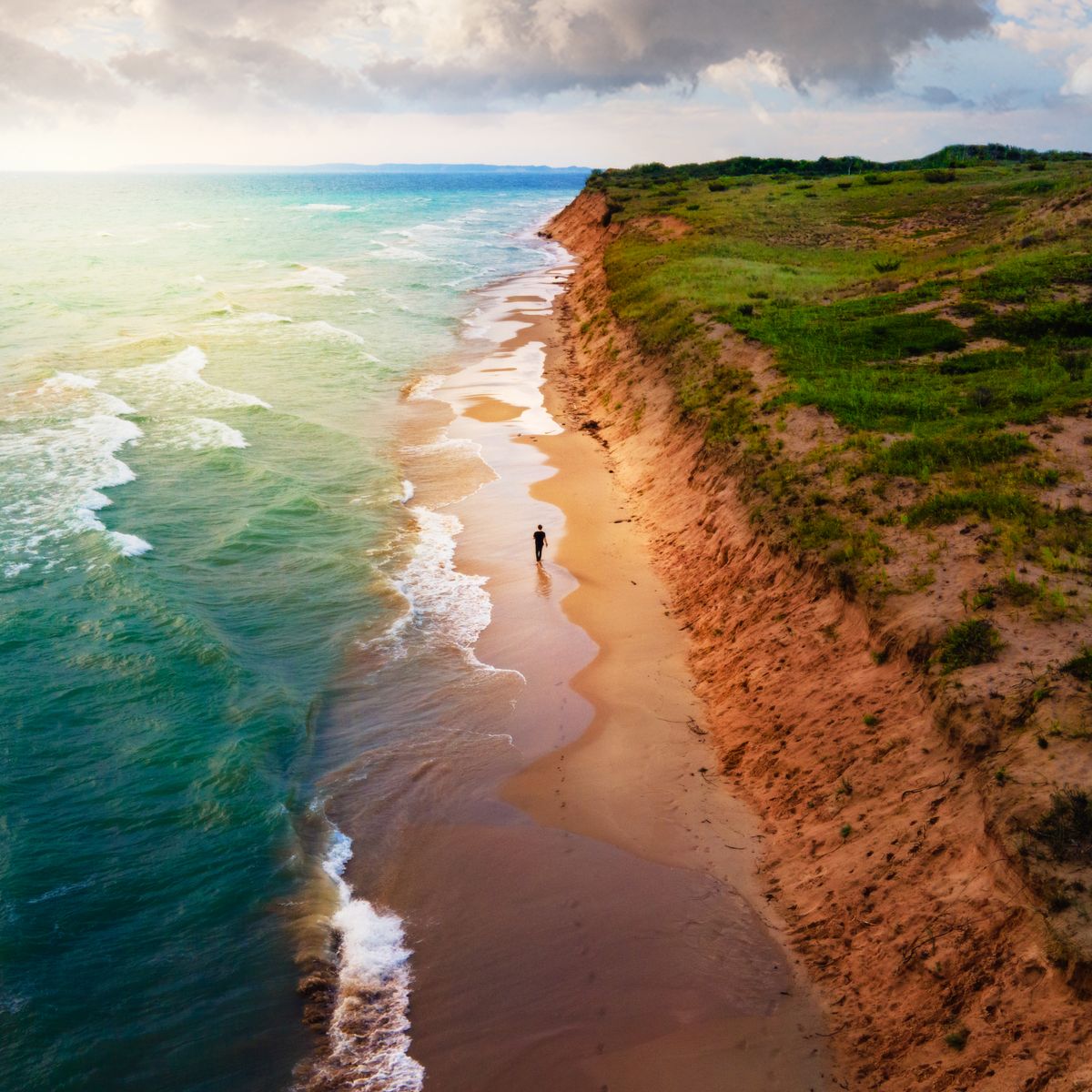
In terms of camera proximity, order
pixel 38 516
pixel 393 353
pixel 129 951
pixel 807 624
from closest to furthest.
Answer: pixel 129 951 → pixel 807 624 → pixel 38 516 → pixel 393 353

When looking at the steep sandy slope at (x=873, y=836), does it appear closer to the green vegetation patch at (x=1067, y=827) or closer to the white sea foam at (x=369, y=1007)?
the green vegetation patch at (x=1067, y=827)

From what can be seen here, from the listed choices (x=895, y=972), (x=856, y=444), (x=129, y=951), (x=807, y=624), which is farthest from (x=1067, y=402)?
(x=129, y=951)

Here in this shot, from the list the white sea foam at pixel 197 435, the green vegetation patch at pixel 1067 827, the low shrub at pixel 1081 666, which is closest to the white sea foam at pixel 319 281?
the white sea foam at pixel 197 435

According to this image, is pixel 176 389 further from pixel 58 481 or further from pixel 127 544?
pixel 127 544

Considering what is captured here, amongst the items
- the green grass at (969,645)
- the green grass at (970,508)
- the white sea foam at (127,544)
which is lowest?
the white sea foam at (127,544)

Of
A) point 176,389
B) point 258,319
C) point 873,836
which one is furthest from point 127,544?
point 258,319

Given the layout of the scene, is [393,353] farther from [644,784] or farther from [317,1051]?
[317,1051]
